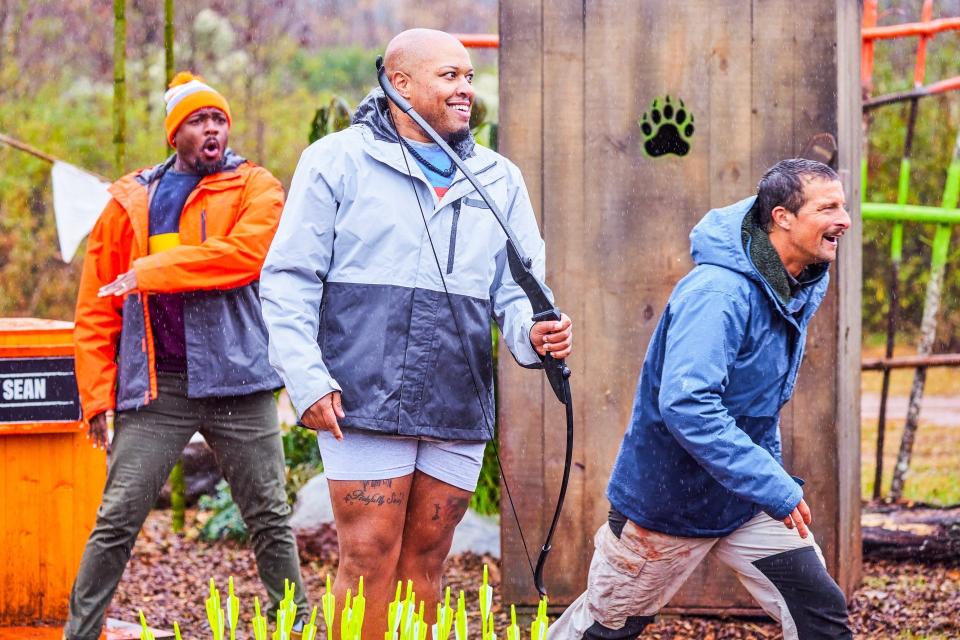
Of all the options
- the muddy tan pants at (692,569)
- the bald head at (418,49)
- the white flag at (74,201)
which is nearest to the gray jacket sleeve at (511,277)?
the bald head at (418,49)

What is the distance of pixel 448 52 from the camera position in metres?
3.67

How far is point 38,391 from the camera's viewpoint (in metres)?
5.34

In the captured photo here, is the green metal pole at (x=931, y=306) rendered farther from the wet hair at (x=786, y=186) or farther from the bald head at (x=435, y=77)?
the bald head at (x=435, y=77)

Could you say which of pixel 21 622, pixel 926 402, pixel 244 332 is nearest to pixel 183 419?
pixel 244 332

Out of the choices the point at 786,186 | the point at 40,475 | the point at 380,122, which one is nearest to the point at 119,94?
the point at 40,475

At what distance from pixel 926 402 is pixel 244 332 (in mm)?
10594

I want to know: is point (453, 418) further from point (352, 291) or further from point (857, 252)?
point (857, 252)

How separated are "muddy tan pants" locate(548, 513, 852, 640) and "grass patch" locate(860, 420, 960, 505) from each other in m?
4.43

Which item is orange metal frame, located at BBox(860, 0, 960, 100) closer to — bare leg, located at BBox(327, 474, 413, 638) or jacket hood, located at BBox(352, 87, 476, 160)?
jacket hood, located at BBox(352, 87, 476, 160)

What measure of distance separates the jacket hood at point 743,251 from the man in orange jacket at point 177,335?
72.3 inches

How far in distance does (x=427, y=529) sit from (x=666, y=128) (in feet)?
7.69

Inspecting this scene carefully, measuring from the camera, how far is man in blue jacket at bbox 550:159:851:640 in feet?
11.4

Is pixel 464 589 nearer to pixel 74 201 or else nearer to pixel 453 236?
pixel 74 201

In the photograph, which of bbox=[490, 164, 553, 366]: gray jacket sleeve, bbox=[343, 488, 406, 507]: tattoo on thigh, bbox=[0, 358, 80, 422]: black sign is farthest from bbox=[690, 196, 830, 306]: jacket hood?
bbox=[0, 358, 80, 422]: black sign
